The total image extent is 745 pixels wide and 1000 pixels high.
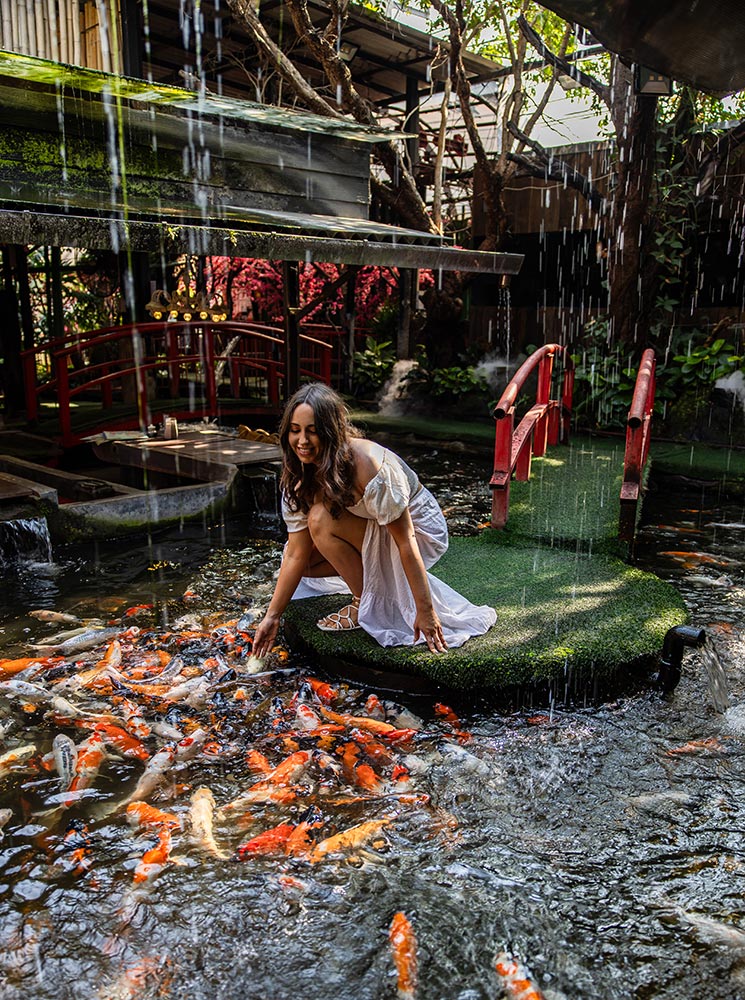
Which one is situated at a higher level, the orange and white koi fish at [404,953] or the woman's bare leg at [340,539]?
the woman's bare leg at [340,539]

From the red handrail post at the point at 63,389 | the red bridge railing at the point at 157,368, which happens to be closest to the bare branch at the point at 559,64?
Result: the red bridge railing at the point at 157,368

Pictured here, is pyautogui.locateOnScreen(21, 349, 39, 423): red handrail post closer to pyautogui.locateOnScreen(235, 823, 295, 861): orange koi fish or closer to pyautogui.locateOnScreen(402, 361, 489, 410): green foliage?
pyautogui.locateOnScreen(402, 361, 489, 410): green foliage

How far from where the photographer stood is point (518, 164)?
14430 mm

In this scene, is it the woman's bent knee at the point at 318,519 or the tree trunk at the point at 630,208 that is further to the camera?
the tree trunk at the point at 630,208

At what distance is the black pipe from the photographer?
4.56 meters

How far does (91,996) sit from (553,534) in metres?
5.12

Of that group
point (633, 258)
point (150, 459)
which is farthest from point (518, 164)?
point (150, 459)

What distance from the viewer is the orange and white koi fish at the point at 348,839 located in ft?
11.3

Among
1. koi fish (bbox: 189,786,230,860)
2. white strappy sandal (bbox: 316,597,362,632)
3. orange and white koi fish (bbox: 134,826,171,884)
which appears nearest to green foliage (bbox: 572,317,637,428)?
white strappy sandal (bbox: 316,597,362,632)

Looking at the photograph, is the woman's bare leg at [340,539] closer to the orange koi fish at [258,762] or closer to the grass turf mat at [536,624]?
the grass turf mat at [536,624]

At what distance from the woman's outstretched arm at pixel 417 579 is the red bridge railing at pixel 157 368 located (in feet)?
19.4

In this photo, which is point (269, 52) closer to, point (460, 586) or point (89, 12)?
point (89, 12)

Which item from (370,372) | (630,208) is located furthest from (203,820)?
(370,372)

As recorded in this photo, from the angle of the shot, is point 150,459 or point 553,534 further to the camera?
point 150,459
